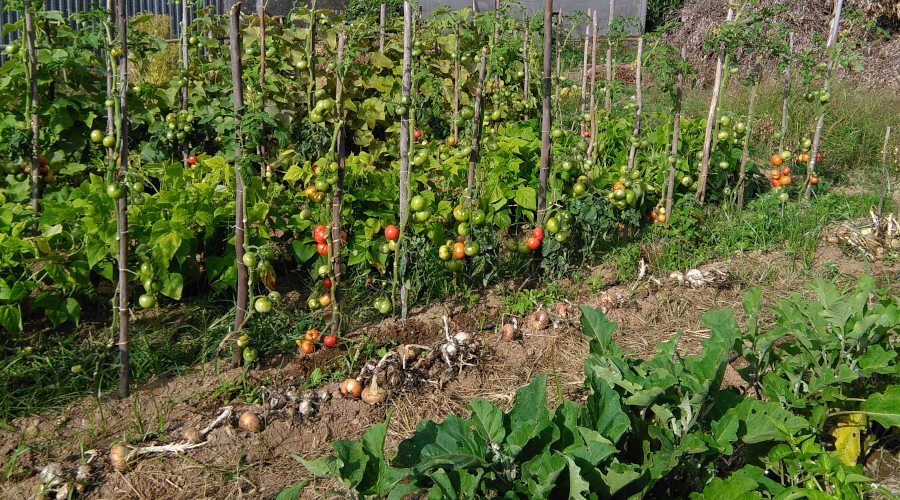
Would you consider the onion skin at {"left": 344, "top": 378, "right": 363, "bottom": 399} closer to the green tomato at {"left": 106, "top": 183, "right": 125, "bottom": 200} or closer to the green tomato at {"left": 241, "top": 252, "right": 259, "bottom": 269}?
the green tomato at {"left": 241, "top": 252, "right": 259, "bottom": 269}

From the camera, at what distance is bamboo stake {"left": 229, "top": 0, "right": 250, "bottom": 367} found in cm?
284

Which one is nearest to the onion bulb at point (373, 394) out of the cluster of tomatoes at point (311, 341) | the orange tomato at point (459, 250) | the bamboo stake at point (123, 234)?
the cluster of tomatoes at point (311, 341)

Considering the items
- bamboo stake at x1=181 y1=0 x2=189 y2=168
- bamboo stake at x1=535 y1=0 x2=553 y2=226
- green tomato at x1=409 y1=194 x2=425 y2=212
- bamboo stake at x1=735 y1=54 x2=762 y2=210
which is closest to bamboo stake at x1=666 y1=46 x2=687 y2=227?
bamboo stake at x1=735 y1=54 x2=762 y2=210

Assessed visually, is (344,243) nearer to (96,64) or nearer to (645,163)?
(96,64)

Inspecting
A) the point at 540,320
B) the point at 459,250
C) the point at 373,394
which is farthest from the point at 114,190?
the point at 540,320

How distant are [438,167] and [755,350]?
2180mm

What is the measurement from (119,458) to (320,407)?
0.77 m

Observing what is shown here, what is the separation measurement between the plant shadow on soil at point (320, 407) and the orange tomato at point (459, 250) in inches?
13.0

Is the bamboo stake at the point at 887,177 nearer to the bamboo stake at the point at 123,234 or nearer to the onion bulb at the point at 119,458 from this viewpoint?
the bamboo stake at the point at 123,234

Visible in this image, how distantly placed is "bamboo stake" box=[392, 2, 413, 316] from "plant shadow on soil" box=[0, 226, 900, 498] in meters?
0.37

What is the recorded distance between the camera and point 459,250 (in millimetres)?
3596

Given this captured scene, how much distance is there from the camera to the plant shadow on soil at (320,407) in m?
2.54

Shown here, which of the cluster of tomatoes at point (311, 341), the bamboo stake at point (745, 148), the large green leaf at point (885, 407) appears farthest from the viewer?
the bamboo stake at point (745, 148)

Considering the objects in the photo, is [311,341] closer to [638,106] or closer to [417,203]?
[417,203]
